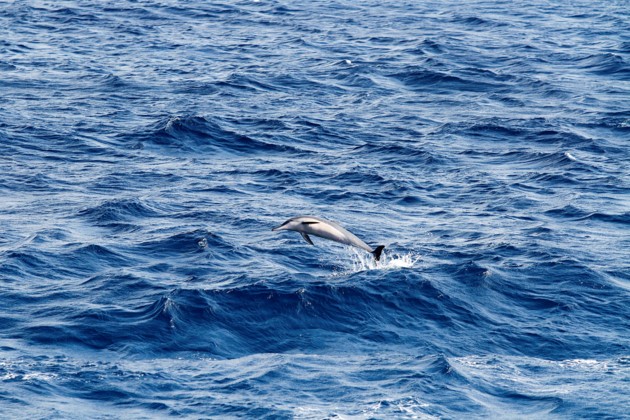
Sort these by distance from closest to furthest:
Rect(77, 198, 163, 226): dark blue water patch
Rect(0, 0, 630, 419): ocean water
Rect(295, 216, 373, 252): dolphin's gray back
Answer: Rect(0, 0, 630, 419): ocean water, Rect(295, 216, 373, 252): dolphin's gray back, Rect(77, 198, 163, 226): dark blue water patch

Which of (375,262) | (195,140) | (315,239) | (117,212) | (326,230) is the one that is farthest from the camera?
(195,140)

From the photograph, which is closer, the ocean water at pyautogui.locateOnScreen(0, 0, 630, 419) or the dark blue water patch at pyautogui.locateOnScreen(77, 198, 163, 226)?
the ocean water at pyautogui.locateOnScreen(0, 0, 630, 419)

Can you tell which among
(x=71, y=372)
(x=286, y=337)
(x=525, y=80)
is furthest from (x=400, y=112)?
(x=71, y=372)

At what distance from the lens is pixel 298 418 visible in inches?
1175

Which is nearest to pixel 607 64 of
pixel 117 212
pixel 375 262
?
→ pixel 375 262

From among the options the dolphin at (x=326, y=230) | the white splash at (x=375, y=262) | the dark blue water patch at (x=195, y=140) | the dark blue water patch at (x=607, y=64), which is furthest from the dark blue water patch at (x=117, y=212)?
the dark blue water patch at (x=607, y=64)

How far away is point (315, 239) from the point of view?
142ft

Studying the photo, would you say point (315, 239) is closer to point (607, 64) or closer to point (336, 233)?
point (336, 233)

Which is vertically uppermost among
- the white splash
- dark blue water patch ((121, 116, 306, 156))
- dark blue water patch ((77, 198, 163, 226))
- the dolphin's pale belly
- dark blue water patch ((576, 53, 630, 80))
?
the dolphin's pale belly

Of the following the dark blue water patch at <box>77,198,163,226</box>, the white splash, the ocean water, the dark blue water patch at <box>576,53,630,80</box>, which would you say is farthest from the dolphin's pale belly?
the dark blue water patch at <box>576,53,630,80</box>

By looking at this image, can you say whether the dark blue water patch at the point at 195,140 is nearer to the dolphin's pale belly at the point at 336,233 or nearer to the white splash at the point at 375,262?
the white splash at the point at 375,262

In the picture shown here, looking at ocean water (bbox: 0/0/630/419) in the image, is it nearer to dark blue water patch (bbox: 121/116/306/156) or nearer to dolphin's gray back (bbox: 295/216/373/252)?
dark blue water patch (bbox: 121/116/306/156)

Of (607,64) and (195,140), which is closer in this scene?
(195,140)

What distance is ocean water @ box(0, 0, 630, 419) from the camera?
3203cm
